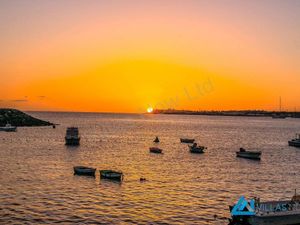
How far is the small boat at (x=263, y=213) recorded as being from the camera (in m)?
31.7

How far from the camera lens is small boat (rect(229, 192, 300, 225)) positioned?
1248 inches

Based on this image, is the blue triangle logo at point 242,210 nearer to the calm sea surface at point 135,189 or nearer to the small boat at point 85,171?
the calm sea surface at point 135,189

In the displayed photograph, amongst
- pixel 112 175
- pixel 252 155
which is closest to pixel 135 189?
pixel 112 175

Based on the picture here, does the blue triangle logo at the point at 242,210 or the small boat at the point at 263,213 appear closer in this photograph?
the small boat at the point at 263,213

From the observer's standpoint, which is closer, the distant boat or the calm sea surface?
the calm sea surface

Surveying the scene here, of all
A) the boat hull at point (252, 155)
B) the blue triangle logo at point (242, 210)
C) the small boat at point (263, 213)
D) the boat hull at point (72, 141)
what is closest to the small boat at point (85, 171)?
the small boat at point (263, 213)

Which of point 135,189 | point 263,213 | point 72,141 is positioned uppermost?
point 72,141

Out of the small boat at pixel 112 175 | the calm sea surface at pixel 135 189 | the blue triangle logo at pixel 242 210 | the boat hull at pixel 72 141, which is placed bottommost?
the calm sea surface at pixel 135 189

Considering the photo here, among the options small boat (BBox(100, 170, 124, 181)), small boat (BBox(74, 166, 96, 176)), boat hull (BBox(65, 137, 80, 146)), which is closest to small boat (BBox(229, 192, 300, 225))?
small boat (BBox(100, 170, 124, 181))

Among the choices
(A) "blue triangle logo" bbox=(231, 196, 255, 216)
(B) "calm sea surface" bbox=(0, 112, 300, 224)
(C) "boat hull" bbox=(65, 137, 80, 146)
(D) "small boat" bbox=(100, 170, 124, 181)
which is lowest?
(B) "calm sea surface" bbox=(0, 112, 300, 224)

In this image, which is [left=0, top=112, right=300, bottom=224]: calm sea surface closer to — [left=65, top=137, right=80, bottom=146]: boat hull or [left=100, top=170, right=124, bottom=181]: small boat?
[left=100, top=170, right=124, bottom=181]: small boat

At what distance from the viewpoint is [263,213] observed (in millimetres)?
31625

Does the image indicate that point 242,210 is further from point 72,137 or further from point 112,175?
point 72,137

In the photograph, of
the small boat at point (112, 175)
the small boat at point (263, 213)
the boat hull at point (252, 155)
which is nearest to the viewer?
the small boat at point (263, 213)
